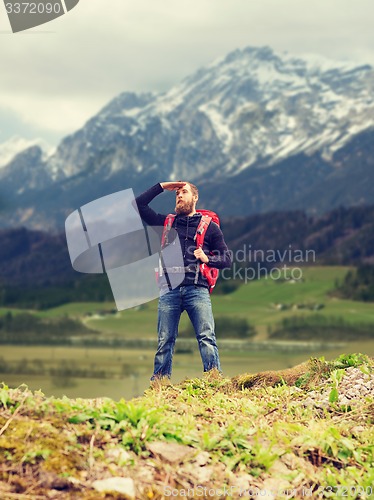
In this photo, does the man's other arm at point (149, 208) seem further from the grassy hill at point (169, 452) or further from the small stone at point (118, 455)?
the small stone at point (118, 455)

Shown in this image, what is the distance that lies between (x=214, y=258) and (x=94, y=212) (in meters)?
3.13

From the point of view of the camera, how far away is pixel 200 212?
16.2m

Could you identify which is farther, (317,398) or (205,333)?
(205,333)

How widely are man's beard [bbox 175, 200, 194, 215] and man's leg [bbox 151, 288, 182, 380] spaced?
1.67 metres

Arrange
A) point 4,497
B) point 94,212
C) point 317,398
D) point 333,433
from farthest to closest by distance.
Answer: point 94,212, point 317,398, point 333,433, point 4,497

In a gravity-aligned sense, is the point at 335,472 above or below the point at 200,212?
below

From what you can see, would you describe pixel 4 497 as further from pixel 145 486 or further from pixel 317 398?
pixel 317 398

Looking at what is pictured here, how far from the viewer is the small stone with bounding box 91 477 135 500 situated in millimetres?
8328

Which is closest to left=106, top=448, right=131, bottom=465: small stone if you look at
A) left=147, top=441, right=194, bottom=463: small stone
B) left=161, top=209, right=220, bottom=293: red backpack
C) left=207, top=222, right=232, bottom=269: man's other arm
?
left=147, top=441, right=194, bottom=463: small stone

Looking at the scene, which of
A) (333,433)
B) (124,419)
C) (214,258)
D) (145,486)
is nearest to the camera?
(145,486)

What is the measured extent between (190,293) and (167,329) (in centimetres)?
97

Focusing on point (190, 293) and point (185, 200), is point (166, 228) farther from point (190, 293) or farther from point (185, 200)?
point (190, 293)

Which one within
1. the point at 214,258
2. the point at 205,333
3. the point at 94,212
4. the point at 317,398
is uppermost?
the point at 94,212

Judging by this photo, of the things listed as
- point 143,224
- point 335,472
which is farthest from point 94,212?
point 335,472
